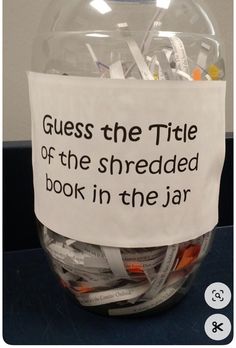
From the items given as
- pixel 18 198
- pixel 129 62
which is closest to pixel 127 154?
pixel 129 62

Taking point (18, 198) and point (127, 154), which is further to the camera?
point (18, 198)

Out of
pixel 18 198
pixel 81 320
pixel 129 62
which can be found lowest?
pixel 81 320

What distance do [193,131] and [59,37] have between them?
25 cm

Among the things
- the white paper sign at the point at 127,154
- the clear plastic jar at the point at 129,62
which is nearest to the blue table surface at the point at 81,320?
A: the clear plastic jar at the point at 129,62

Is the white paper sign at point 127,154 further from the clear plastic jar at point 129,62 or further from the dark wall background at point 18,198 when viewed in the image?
the dark wall background at point 18,198

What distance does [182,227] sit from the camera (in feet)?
1.50

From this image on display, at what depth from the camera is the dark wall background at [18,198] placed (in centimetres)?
62

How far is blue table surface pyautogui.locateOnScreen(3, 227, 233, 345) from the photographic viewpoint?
18.9 inches

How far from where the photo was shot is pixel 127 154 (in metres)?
0.42

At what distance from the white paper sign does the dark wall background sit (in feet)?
0.52

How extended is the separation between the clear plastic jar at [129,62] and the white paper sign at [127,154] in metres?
0.03

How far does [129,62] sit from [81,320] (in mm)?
328

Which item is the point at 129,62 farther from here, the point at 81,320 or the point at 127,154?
the point at 81,320

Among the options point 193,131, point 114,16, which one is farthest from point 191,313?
point 114,16
